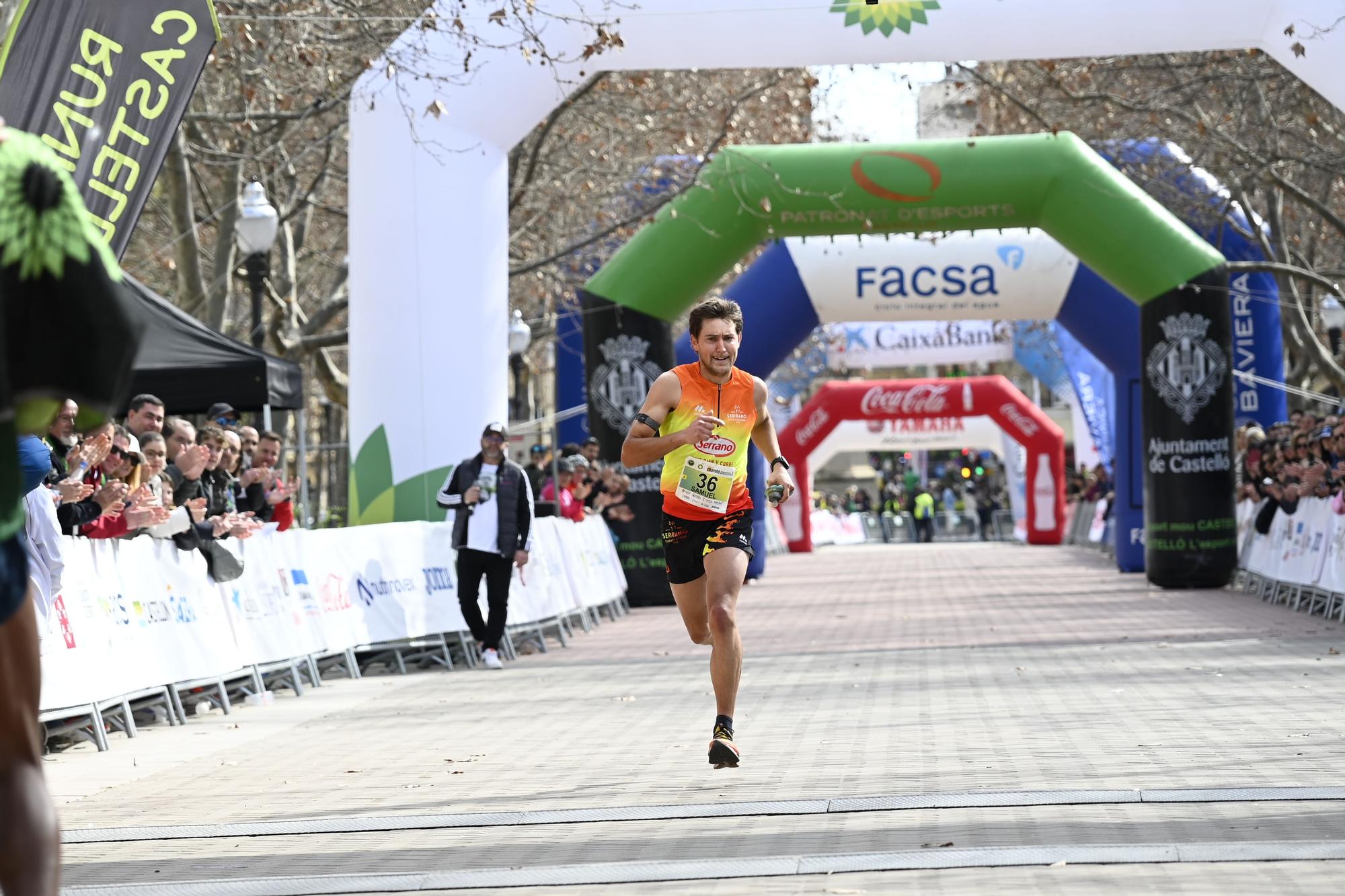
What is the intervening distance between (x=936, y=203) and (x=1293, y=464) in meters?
4.78

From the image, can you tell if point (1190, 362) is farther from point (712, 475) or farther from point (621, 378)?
point (712, 475)

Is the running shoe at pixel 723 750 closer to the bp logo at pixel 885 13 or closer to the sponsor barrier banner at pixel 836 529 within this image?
the bp logo at pixel 885 13

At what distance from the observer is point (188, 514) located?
11.0 m

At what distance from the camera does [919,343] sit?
3762 centimetres

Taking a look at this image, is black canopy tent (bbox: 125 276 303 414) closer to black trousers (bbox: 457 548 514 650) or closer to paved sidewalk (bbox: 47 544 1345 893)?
black trousers (bbox: 457 548 514 650)

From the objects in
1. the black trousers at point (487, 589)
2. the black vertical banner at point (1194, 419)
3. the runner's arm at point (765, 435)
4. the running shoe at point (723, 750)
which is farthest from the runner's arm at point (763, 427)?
the black vertical banner at point (1194, 419)

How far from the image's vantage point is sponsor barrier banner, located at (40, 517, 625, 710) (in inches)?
371

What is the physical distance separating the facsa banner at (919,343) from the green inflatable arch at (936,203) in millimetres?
16503

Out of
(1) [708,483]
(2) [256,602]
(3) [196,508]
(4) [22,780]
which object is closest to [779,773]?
(1) [708,483]

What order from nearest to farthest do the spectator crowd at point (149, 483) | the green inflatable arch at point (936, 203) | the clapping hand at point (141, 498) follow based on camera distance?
1. the spectator crowd at point (149, 483)
2. the clapping hand at point (141, 498)
3. the green inflatable arch at point (936, 203)

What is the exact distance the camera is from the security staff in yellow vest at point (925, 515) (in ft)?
183

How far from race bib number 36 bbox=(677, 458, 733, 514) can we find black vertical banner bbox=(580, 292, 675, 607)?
42.0 ft

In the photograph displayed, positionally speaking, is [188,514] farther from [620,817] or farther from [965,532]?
[965,532]

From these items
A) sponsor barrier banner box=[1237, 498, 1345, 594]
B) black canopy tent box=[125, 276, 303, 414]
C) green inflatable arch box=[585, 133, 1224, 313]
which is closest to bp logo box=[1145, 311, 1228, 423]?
green inflatable arch box=[585, 133, 1224, 313]
